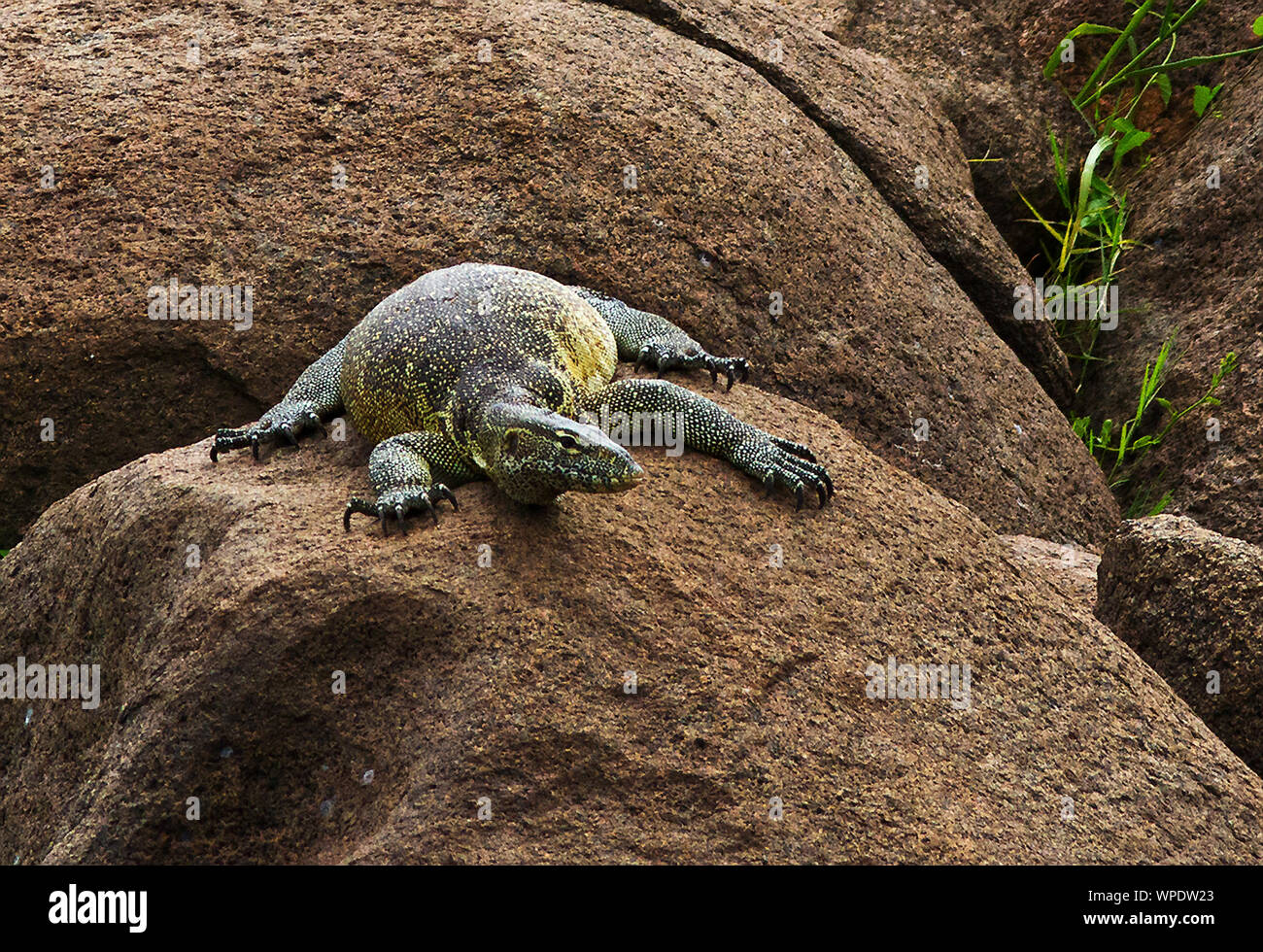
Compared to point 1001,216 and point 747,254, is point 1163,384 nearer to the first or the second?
point 1001,216

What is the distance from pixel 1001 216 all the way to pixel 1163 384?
82.4 inches

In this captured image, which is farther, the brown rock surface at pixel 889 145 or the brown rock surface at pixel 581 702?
the brown rock surface at pixel 889 145

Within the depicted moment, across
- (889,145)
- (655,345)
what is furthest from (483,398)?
(889,145)

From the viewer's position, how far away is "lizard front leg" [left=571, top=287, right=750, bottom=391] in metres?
7.12

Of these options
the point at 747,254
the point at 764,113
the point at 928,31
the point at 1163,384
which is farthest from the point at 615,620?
the point at 928,31

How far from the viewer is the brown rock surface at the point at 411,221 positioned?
8188 mm

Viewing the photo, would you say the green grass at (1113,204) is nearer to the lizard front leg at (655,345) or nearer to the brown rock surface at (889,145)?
the brown rock surface at (889,145)

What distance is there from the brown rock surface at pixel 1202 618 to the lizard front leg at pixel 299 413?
4.15m

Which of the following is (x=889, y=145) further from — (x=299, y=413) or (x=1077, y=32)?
(x=299, y=413)

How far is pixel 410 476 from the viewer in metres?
5.72

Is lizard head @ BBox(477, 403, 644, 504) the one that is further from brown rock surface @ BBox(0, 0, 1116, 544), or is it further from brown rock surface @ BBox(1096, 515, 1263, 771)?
brown rock surface @ BBox(1096, 515, 1263, 771)

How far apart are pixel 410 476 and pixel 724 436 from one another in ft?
4.96

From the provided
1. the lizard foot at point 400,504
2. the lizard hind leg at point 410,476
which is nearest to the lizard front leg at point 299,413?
the lizard hind leg at point 410,476

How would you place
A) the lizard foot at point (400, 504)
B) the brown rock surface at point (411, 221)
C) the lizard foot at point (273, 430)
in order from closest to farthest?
the lizard foot at point (400, 504)
the lizard foot at point (273, 430)
the brown rock surface at point (411, 221)
